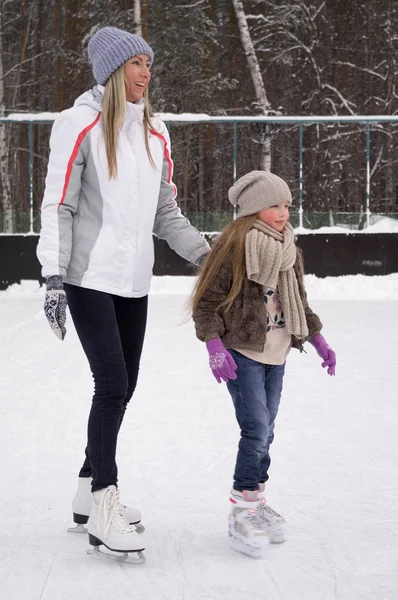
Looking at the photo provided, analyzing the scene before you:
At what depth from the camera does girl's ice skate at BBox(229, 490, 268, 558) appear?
2850 mm

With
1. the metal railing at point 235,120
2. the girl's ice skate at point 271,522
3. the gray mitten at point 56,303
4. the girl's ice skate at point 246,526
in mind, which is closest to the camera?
the gray mitten at point 56,303

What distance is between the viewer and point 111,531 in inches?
110

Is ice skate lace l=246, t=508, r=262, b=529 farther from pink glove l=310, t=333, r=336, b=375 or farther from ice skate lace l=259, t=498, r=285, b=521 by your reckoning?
pink glove l=310, t=333, r=336, b=375

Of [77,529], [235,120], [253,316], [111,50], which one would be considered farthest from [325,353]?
[235,120]

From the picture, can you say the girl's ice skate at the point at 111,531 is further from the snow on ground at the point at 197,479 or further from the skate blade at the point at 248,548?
the skate blade at the point at 248,548

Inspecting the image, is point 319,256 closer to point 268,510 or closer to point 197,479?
point 197,479

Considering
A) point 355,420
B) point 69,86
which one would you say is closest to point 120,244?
point 355,420

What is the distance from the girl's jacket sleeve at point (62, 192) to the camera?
9.15 ft

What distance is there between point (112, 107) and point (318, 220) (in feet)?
31.0

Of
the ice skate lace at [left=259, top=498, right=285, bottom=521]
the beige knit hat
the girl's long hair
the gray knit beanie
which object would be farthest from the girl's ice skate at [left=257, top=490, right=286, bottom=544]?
the gray knit beanie

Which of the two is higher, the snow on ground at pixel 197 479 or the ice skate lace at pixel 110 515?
the ice skate lace at pixel 110 515

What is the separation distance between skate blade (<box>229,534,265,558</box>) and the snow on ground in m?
0.04

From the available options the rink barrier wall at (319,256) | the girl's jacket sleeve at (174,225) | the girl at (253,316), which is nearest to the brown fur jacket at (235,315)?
the girl at (253,316)

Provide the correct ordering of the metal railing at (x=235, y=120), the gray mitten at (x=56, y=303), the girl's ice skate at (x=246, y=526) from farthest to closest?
1. the metal railing at (x=235, y=120)
2. the girl's ice skate at (x=246, y=526)
3. the gray mitten at (x=56, y=303)
